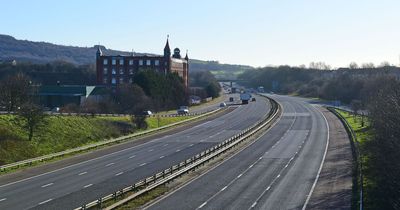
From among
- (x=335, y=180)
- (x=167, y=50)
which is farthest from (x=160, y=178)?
(x=167, y=50)

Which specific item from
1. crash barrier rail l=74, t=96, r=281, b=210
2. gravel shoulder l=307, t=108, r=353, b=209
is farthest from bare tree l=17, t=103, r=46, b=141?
gravel shoulder l=307, t=108, r=353, b=209

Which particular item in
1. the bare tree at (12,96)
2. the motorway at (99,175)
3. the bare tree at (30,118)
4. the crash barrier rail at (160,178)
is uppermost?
the bare tree at (12,96)

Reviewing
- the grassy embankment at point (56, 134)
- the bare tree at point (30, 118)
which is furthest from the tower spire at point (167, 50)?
the bare tree at point (30, 118)

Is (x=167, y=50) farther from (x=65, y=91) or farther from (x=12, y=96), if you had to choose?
(x=12, y=96)

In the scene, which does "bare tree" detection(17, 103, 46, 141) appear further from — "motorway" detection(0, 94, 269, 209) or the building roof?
the building roof

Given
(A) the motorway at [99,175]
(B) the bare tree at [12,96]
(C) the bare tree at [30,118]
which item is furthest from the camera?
(B) the bare tree at [12,96]

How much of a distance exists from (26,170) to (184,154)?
1677cm

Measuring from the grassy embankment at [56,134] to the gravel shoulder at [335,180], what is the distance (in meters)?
26.5

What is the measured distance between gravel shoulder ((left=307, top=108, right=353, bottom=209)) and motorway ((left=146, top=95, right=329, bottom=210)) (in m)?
0.71

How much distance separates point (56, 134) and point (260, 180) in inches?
1148

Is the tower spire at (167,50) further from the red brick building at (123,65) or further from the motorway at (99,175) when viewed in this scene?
the motorway at (99,175)

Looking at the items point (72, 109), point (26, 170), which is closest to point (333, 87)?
point (72, 109)

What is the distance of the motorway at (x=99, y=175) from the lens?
116 feet

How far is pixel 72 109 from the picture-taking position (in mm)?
100000
